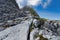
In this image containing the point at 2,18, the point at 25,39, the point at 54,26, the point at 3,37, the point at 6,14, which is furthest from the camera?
the point at 54,26

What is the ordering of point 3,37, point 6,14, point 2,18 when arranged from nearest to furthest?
point 3,37 → point 2,18 → point 6,14

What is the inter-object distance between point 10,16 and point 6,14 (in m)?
3.14

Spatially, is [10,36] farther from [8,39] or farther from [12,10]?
[12,10]

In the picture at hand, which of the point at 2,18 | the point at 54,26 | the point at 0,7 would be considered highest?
the point at 0,7

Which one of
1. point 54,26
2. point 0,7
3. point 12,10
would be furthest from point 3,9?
point 54,26

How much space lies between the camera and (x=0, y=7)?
86438 mm

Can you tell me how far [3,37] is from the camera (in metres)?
43.0

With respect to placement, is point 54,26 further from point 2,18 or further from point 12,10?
point 2,18

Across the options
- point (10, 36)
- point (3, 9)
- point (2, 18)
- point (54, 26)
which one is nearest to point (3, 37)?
point (10, 36)

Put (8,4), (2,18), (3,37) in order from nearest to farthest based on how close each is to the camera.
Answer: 1. (3,37)
2. (2,18)
3. (8,4)

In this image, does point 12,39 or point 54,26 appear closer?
point 12,39

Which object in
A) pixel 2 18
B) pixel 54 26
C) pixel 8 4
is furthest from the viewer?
pixel 54 26

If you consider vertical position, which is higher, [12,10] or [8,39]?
[12,10]

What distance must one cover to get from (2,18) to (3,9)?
23.3 ft
